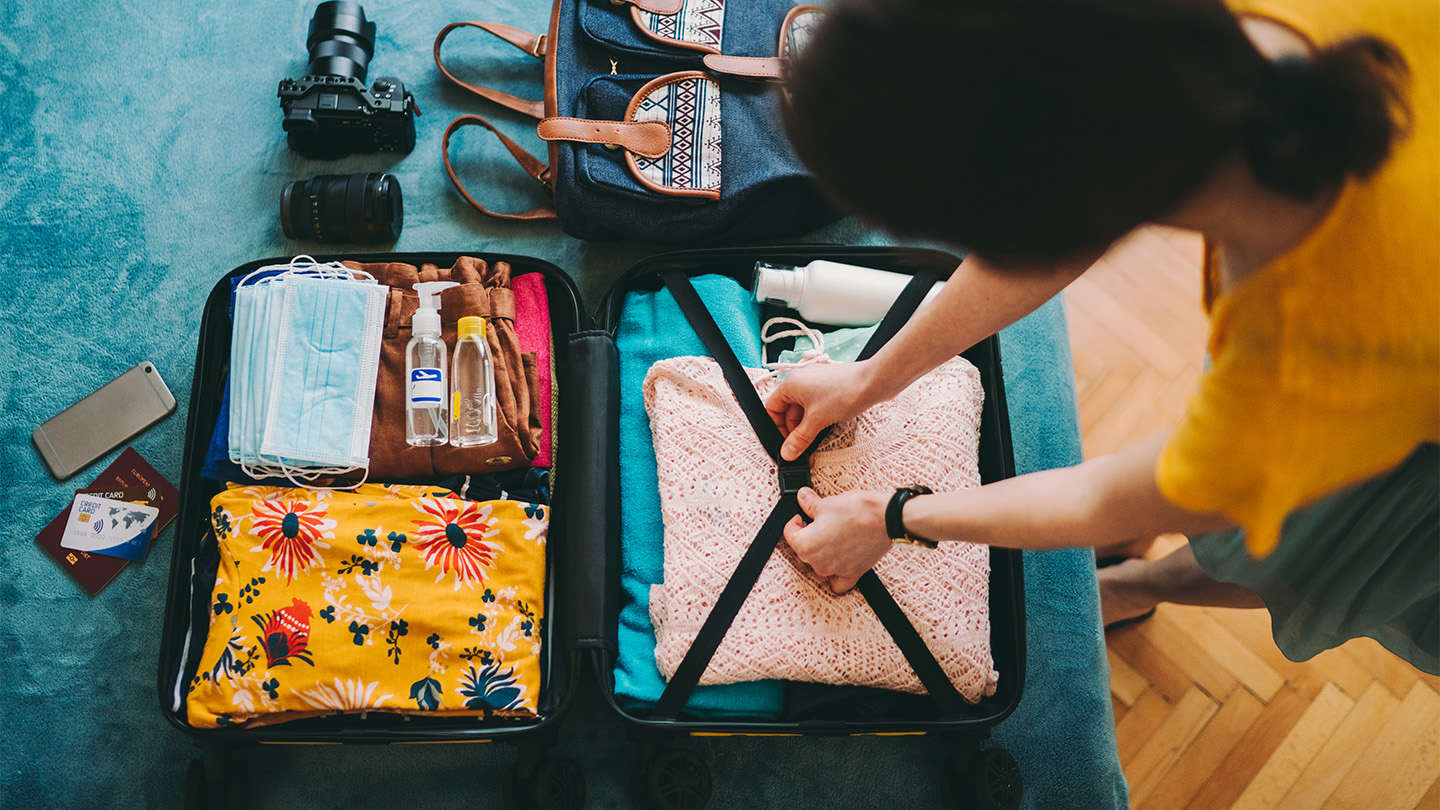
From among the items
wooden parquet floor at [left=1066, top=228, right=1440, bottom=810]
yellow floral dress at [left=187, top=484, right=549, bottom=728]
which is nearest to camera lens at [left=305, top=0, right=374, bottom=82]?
yellow floral dress at [left=187, top=484, right=549, bottom=728]

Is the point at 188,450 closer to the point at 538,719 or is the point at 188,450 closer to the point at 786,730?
the point at 538,719

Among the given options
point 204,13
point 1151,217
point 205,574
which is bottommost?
point 205,574

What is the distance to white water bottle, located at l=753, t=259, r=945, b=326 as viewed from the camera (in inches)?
41.2

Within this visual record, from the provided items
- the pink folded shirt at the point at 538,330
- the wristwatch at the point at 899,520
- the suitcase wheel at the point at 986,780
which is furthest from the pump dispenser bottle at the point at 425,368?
the suitcase wheel at the point at 986,780

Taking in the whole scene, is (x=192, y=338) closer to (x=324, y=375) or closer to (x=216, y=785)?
(x=324, y=375)

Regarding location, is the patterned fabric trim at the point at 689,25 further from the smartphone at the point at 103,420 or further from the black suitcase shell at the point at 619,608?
the smartphone at the point at 103,420

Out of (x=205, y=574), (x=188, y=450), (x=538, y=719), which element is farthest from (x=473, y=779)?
(x=188, y=450)

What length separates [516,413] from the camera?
37.1 inches

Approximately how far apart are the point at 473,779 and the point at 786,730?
17.7 inches

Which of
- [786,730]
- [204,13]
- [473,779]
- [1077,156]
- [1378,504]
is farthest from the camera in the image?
[204,13]

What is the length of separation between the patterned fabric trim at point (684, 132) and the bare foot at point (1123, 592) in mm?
816

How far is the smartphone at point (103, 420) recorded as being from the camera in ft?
3.78

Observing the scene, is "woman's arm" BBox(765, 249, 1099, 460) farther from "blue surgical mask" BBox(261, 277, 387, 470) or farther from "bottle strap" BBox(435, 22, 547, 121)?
A: "bottle strap" BBox(435, 22, 547, 121)

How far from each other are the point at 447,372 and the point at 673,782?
0.58 meters
